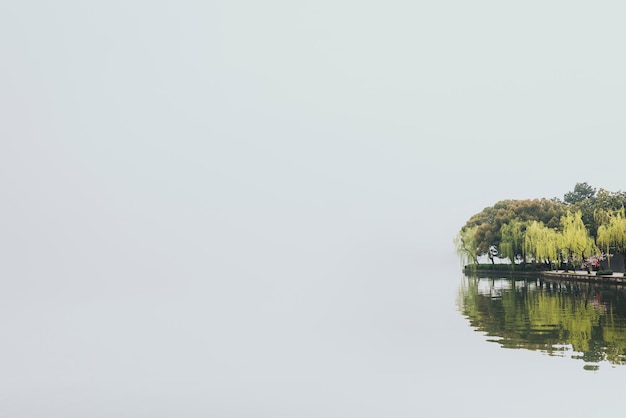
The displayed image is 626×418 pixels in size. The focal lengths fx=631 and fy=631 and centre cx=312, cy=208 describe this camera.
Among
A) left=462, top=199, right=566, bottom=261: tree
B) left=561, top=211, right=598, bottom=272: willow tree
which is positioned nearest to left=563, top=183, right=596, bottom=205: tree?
left=462, top=199, right=566, bottom=261: tree

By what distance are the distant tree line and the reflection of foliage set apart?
15.6 metres

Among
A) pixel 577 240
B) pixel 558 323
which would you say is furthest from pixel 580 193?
pixel 558 323

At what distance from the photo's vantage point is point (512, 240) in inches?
2409

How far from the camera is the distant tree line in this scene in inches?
1795

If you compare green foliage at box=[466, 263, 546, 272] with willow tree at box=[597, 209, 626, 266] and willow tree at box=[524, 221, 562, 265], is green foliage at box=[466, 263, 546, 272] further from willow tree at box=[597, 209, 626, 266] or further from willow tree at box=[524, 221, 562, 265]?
willow tree at box=[597, 209, 626, 266]

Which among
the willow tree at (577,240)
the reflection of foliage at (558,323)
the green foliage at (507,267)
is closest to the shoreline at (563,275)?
the green foliage at (507,267)

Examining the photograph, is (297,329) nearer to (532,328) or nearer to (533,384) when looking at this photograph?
(532,328)

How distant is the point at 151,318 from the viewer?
90.2 ft

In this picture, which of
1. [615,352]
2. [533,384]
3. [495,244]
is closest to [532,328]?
[615,352]

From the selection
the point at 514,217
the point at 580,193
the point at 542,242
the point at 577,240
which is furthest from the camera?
the point at 580,193

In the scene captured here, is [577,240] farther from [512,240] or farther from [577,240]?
[512,240]

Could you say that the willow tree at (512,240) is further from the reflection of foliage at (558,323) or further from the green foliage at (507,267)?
the reflection of foliage at (558,323)

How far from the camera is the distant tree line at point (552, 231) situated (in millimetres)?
45594

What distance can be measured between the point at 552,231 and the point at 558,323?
36354 mm
